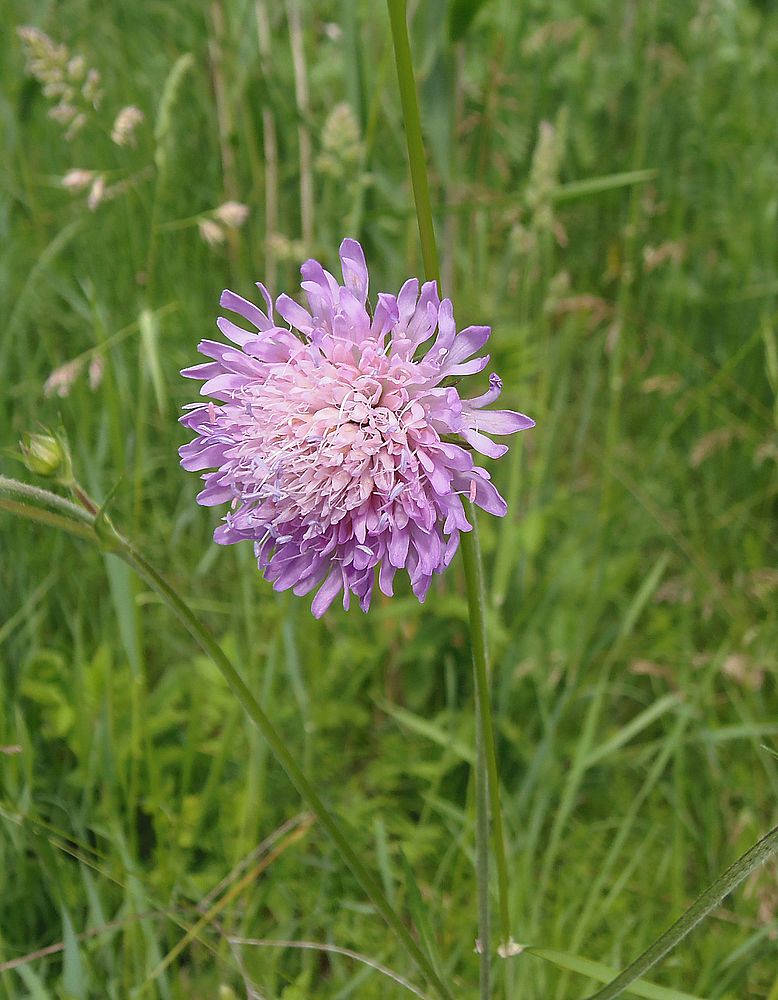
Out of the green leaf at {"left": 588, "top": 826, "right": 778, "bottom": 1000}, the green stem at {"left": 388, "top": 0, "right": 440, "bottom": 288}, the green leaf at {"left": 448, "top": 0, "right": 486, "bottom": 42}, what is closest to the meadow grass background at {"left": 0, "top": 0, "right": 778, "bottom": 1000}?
the green leaf at {"left": 448, "top": 0, "right": 486, "bottom": 42}

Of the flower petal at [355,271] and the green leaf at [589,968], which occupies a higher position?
the flower petal at [355,271]

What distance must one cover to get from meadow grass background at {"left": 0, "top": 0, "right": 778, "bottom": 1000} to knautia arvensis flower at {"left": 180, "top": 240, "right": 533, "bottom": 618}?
1.77ft

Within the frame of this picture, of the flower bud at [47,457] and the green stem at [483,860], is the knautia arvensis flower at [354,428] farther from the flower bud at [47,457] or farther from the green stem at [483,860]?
the green stem at [483,860]

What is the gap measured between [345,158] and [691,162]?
59.3 inches

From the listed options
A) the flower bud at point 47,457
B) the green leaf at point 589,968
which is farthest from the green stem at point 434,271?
the flower bud at point 47,457

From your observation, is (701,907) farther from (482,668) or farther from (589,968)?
(482,668)

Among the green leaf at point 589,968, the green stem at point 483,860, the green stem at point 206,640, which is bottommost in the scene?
the green leaf at point 589,968

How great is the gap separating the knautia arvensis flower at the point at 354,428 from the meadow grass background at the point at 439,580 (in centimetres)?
54

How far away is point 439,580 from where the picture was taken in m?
2.21

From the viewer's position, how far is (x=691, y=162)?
3.06m

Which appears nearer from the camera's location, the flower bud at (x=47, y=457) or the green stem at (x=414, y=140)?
the green stem at (x=414, y=140)

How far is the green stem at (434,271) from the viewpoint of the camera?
96cm

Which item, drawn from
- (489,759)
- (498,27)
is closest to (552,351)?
(498,27)

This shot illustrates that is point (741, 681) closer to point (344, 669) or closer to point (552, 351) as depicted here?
point (344, 669)
